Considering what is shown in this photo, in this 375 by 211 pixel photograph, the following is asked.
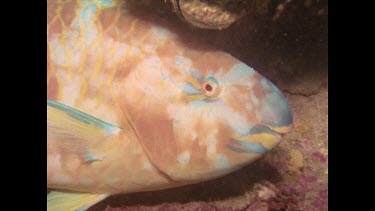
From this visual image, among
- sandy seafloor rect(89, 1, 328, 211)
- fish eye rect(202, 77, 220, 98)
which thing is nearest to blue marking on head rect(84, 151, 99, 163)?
sandy seafloor rect(89, 1, 328, 211)

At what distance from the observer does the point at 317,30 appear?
11.1ft

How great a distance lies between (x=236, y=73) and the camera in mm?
2496

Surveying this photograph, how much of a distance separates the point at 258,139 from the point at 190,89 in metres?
0.63

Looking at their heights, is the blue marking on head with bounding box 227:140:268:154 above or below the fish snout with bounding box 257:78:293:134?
below

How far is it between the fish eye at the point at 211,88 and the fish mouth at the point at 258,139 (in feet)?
1.21

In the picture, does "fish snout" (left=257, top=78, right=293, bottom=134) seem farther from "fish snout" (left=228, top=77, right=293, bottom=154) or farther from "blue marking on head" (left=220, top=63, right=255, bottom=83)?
"blue marking on head" (left=220, top=63, right=255, bottom=83)

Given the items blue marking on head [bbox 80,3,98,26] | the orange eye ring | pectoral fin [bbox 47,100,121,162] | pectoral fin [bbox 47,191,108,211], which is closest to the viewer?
pectoral fin [bbox 47,100,121,162]

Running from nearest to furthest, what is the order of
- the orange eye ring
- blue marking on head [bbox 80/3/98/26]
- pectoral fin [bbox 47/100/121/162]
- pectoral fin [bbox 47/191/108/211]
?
1. pectoral fin [bbox 47/100/121/162]
2. the orange eye ring
3. blue marking on head [bbox 80/3/98/26]
4. pectoral fin [bbox 47/191/108/211]

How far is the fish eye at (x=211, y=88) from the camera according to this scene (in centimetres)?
243

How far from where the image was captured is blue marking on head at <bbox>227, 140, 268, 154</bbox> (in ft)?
7.77

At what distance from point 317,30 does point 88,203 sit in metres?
2.87

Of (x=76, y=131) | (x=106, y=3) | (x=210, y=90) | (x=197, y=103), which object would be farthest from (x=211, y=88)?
(x=106, y=3)

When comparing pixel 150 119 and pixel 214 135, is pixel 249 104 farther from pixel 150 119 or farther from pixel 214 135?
pixel 150 119

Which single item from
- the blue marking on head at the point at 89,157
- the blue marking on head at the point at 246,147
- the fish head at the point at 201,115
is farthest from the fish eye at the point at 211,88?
the blue marking on head at the point at 89,157
